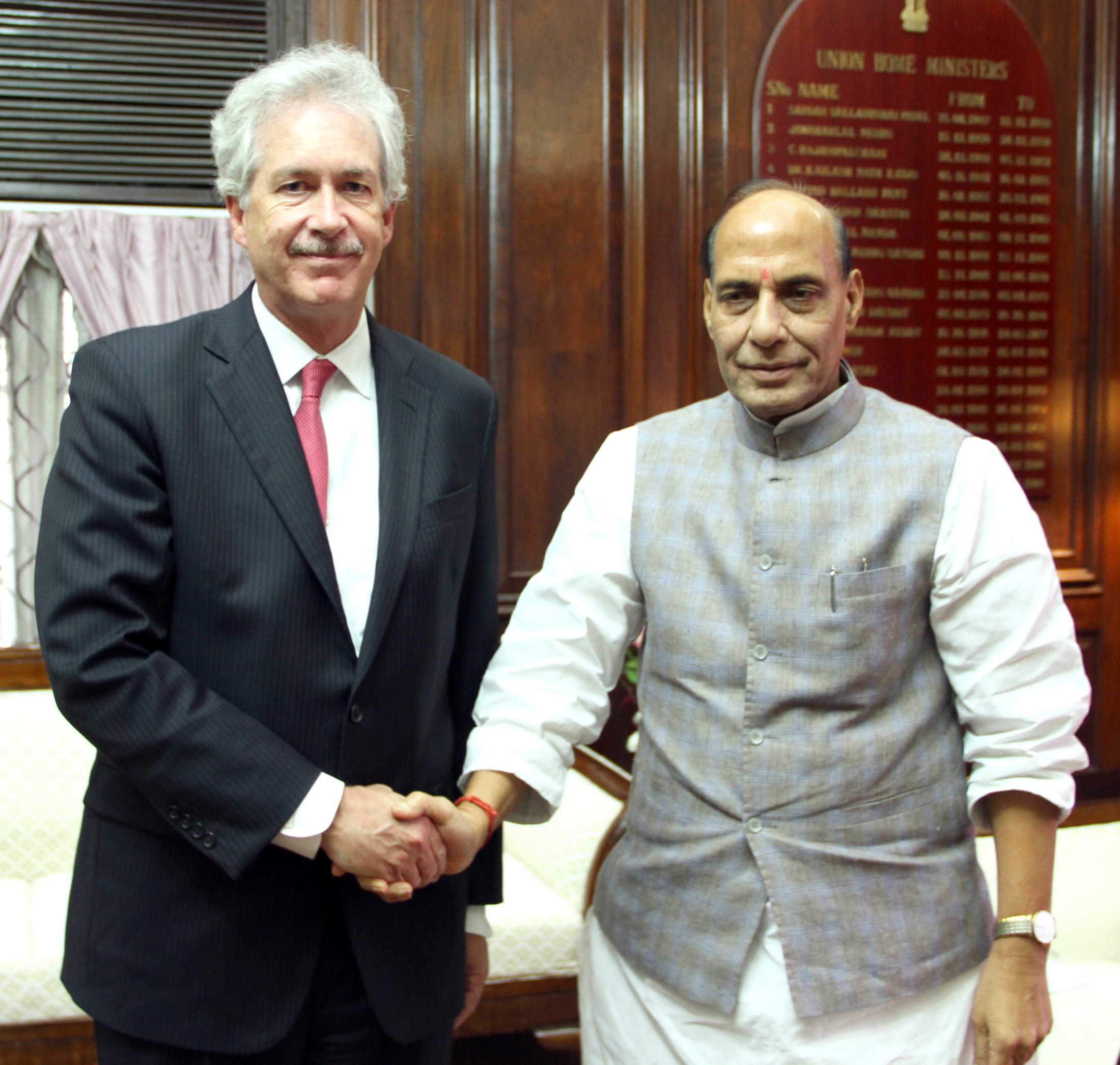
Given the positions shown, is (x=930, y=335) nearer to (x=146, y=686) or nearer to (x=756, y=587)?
(x=756, y=587)

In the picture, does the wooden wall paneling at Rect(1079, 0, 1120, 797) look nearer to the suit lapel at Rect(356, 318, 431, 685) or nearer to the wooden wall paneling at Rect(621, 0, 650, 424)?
the wooden wall paneling at Rect(621, 0, 650, 424)

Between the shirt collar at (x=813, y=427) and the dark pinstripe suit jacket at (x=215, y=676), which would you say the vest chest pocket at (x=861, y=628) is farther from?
the dark pinstripe suit jacket at (x=215, y=676)

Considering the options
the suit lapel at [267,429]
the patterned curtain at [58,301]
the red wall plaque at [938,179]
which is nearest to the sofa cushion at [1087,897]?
the red wall plaque at [938,179]

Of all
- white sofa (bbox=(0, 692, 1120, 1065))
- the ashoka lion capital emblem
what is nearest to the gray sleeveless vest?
white sofa (bbox=(0, 692, 1120, 1065))

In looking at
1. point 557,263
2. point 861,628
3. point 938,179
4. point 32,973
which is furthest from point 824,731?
point 938,179

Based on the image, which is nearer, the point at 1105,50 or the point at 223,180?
the point at 223,180

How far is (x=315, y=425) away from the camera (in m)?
1.41

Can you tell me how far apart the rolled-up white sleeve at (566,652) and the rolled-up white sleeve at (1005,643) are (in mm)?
394

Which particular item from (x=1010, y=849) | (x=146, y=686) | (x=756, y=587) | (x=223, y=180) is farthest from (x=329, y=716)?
(x=1010, y=849)

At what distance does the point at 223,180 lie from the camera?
1433 millimetres

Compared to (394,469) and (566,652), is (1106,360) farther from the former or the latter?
(394,469)

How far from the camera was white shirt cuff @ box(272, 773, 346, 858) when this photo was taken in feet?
4.22

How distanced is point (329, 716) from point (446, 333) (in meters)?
2.15

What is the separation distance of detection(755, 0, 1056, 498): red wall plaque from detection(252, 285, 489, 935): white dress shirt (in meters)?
2.41
